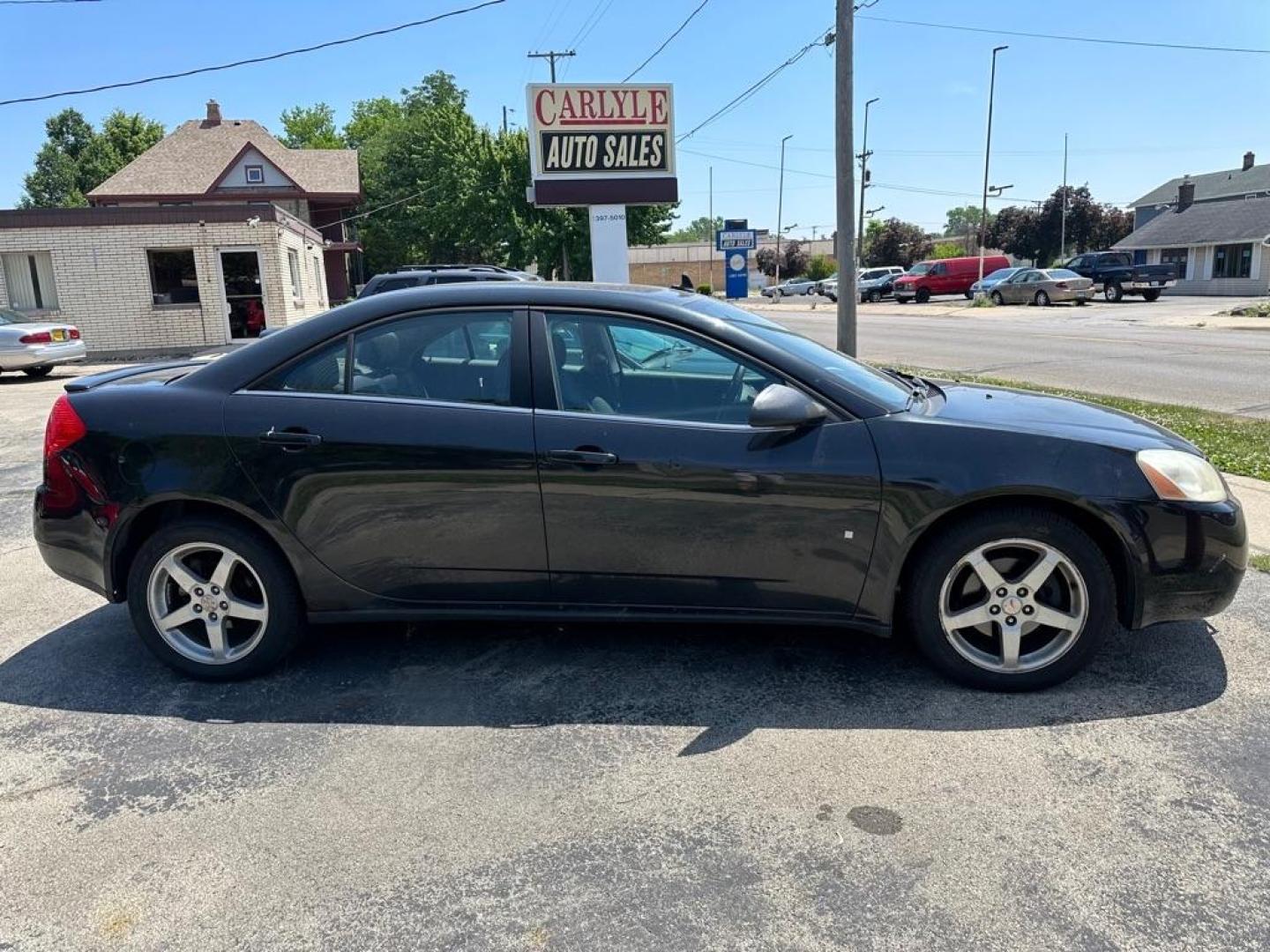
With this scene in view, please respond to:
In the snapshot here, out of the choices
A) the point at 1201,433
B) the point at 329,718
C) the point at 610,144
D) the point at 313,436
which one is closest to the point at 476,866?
the point at 329,718

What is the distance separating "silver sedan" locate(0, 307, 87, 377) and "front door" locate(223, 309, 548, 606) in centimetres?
1537

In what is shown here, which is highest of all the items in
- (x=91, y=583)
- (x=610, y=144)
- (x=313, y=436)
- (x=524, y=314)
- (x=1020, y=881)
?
(x=610, y=144)

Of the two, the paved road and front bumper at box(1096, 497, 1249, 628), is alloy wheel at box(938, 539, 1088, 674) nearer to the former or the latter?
front bumper at box(1096, 497, 1249, 628)

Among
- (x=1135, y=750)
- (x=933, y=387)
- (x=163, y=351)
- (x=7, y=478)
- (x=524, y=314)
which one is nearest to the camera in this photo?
(x=1135, y=750)

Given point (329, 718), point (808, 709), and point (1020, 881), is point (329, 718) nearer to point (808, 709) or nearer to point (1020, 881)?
point (808, 709)

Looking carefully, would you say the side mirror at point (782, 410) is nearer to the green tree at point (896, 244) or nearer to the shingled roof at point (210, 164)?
the shingled roof at point (210, 164)

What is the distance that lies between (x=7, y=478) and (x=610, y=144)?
412 inches

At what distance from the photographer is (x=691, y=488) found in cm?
349

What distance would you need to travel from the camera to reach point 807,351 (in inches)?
156

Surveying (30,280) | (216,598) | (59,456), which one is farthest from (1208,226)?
(59,456)

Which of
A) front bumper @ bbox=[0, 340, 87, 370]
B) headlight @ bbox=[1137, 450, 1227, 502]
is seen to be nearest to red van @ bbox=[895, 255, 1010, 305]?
front bumper @ bbox=[0, 340, 87, 370]

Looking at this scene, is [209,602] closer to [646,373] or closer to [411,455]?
[411,455]

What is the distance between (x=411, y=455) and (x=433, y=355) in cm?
43

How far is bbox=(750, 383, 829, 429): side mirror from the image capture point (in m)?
3.41
